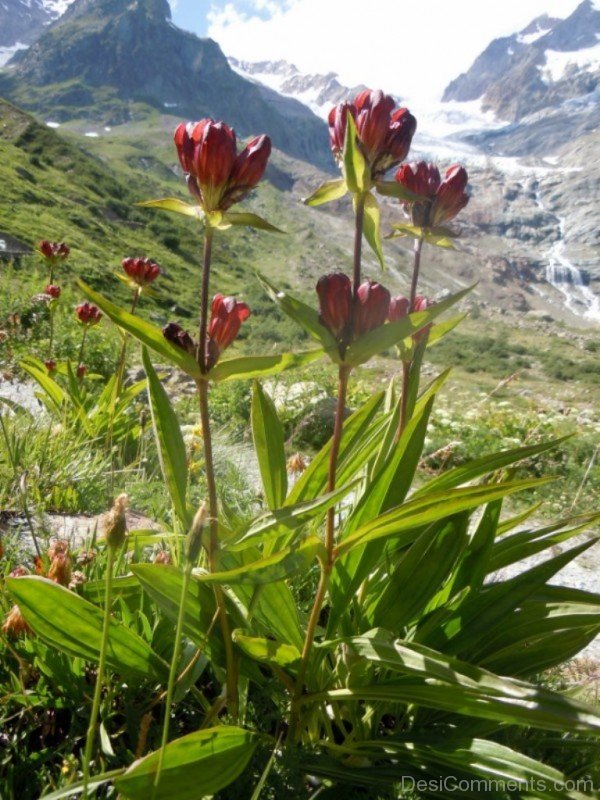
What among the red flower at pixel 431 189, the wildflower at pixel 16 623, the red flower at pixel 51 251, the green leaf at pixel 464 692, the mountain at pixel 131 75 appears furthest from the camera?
the mountain at pixel 131 75

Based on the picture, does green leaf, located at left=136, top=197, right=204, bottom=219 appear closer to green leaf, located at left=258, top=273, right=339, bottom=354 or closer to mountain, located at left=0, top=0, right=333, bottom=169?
green leaf, located at left=258, top=273, right=339, bottom=354

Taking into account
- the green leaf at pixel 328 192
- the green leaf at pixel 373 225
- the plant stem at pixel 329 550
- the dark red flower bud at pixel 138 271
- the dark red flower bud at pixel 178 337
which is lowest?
the plant stem at pixel 329 550

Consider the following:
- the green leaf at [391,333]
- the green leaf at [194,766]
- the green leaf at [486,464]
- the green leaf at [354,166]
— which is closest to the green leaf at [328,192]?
the green leaf at [354,166]

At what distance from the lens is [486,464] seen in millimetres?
1286

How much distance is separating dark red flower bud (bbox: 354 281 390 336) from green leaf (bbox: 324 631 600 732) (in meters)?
0.62

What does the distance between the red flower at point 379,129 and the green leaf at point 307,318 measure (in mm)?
357

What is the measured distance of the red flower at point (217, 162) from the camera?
1092 millimetres

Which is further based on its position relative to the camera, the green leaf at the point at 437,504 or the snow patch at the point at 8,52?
the snow patch at the point at 8,52

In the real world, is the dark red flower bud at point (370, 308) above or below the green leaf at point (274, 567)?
above

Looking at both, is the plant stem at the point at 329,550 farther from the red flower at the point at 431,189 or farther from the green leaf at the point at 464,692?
the red flower at the point at 431,189

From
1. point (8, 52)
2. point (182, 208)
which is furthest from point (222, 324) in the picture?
point (8, 52)

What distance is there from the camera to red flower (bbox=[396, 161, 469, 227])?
1.52 metres

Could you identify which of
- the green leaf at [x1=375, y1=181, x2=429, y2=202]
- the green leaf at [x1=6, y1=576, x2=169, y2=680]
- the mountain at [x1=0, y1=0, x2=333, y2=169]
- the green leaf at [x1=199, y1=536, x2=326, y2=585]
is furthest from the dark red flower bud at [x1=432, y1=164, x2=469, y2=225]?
the mountain at [x1=0, y1=0, x2=333, y2=169]

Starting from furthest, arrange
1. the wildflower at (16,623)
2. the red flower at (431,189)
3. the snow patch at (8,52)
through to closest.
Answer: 1. the snow patch at (8,52)
2. the red flower at (431,189)
3. the wildflower at (16,623)
